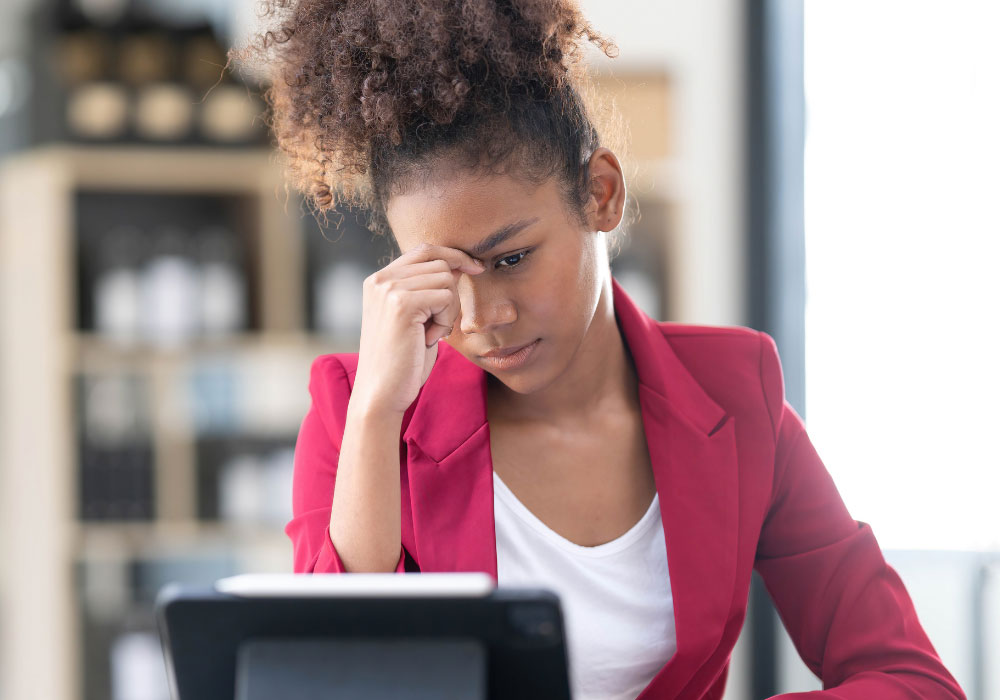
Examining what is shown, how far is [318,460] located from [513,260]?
0.33 meters

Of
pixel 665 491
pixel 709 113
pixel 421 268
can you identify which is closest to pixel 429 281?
pixel 421 268

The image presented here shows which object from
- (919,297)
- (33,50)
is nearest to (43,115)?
(33,50)

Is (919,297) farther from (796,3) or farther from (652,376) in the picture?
(652,376)

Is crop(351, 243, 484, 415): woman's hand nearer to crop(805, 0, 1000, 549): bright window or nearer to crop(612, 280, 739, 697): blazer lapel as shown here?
crop(612, 280, 739, 697): blazer lapel

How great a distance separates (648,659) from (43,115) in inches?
104

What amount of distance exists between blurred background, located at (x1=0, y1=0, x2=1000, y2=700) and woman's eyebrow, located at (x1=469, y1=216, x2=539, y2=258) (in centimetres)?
187

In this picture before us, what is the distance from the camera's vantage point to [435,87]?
1060 mm

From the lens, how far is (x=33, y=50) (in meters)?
3.11

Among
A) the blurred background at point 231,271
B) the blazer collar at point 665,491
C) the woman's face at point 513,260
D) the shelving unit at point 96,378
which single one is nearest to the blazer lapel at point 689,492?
the blazer collar at point 665,491

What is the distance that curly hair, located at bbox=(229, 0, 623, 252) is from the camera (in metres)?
1.06

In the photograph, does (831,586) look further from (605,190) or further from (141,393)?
(141,393)

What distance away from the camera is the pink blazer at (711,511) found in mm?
1164

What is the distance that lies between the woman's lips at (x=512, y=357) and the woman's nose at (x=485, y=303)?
41 mm

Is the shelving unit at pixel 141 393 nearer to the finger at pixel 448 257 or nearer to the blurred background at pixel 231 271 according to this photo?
the blurred background at pixel 231 271
